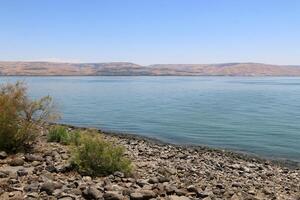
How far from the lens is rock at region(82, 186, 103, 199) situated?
1004cm

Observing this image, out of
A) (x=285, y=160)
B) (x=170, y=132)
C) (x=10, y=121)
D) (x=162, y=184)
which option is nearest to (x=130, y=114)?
(x=170, y=132)

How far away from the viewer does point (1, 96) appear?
48.7 feet

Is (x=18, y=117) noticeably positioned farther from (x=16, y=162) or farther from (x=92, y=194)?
(x=92, y=194)

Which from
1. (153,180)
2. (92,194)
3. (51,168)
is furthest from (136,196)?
(51,168)

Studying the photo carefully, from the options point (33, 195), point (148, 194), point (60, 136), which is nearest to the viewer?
point (33, 195)

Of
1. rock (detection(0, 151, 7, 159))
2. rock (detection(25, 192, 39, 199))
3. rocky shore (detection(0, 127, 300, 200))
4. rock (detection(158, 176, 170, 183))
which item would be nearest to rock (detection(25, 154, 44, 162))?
rocky shore (detection(0, 127, 300, 200))

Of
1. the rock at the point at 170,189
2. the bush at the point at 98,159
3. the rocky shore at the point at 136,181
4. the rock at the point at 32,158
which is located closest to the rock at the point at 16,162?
the rocky shore at the point at 136,181

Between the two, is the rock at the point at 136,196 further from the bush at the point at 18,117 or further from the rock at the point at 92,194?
the bush at the point at 18,117

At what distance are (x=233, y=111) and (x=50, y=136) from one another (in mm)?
33064

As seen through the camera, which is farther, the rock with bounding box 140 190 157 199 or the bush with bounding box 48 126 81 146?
the bush with bounding box 48 126 81 146

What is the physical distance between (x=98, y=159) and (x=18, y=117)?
4.19 m

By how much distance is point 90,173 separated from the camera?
477 inches

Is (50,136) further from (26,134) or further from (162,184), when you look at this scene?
(162,184)

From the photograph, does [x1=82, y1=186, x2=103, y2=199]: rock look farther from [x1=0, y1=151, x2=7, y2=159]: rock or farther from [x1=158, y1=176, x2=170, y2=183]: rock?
[x1=0, y1=151, x2=7, y2=159]: rock
